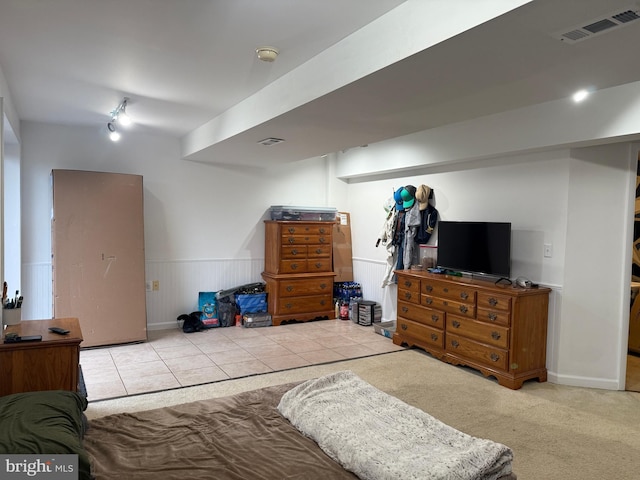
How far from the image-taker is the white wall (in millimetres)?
5148

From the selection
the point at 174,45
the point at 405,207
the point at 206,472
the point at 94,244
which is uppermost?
the point at 174,45

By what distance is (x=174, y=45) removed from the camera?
271cm

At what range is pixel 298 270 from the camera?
21.2 feet

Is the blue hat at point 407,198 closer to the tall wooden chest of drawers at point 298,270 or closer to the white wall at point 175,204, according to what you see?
the tall wooden chest of drawers at point 298,270

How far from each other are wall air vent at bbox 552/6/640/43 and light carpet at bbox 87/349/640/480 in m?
2.38

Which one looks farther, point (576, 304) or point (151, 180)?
point (151, 180)

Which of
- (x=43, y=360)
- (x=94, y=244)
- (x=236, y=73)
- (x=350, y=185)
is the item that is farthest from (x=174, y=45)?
(x=350, y=185)

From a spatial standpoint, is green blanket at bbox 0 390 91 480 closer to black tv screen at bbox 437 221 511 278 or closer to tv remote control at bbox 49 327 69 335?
tv remote control at bbox 49 327 69 335

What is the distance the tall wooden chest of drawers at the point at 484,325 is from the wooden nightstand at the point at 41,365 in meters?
3.39

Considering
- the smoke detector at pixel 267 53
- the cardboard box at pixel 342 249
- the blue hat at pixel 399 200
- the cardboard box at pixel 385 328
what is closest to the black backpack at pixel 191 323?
the cardboard box at pixel 342 249

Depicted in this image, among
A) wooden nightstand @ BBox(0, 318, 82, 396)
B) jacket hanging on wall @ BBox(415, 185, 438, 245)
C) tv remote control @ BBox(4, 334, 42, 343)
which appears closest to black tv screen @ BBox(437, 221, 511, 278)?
jacket hanging on wall @ BBox(415, 185, 438, 245)

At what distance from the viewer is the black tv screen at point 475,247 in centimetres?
433

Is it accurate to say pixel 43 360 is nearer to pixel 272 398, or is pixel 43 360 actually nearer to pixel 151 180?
pixel 272 398

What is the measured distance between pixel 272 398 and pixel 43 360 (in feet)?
4.62
